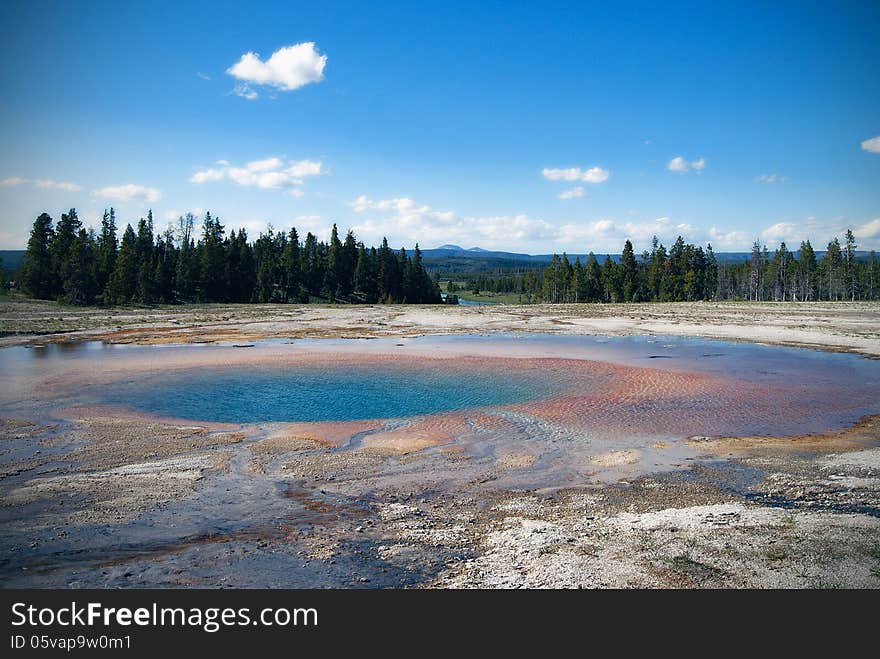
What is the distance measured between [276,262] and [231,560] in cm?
8661

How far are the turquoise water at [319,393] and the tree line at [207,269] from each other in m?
52.4

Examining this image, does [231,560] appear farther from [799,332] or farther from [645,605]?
[799,332]

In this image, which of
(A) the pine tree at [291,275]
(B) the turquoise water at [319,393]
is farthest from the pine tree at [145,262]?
(B) the turquoise water at [319,393]

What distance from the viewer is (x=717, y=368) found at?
25.0 m

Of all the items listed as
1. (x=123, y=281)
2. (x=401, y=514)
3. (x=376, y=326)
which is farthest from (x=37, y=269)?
(x=401, y=514)

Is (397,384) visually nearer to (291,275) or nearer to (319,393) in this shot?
(319,393)

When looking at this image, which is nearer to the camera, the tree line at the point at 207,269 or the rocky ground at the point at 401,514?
the rocky ground at the point at 401,514

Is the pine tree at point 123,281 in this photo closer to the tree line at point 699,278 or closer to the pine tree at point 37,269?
the pine tree at point 37,269

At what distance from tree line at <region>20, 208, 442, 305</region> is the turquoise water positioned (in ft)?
172

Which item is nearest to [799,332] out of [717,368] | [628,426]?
[717,368]

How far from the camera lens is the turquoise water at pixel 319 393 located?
16766 mm

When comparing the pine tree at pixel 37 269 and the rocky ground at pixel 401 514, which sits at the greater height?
the pine tree at pixel 37 269

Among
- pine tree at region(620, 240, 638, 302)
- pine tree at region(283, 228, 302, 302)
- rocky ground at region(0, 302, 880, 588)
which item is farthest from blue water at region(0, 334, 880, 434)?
pine tree at region(620, 240, 638, 302)

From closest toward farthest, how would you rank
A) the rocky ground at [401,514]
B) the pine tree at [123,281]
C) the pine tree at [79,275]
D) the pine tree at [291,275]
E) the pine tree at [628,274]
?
1. the rocky ground at [401,514]
2. the pine tree at [79,275]
3. the pine tree at [123,281]
4. the pine tree at [291,275]
5. the pine tree at [628,274]
